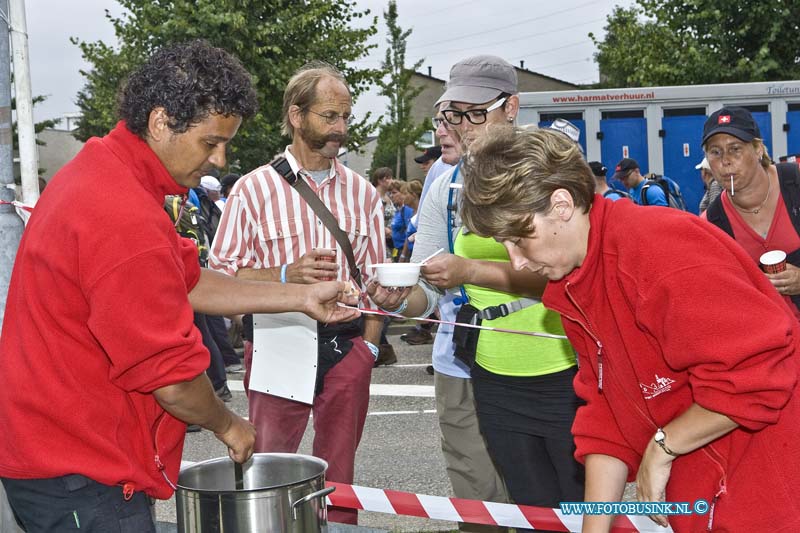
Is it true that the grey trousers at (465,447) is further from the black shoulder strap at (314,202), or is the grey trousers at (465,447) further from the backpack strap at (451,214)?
the black shoulder strap at (314,202)

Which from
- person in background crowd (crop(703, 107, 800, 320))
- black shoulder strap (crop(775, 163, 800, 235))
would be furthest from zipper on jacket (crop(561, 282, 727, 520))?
black shoulder strap (crop(775, 163, 800, 235))

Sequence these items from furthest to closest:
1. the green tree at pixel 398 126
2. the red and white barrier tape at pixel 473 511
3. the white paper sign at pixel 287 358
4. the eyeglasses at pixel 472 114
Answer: the green tree at pixel 398 126 → the white paper sign at pixel 287 358 → the eyeglasses at pixel 472 114 → the red and white barrier tape at pixel 473 511

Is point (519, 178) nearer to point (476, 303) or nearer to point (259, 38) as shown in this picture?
point (476, 303)

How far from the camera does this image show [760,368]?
6.57 ft

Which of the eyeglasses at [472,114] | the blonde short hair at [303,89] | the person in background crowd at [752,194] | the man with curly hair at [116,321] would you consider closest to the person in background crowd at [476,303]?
the eyeglasses at [472,114]

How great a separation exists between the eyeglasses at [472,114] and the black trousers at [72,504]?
6.74ft

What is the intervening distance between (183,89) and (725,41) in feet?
71.3

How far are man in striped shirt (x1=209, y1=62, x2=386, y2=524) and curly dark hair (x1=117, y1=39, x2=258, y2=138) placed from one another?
1.62m

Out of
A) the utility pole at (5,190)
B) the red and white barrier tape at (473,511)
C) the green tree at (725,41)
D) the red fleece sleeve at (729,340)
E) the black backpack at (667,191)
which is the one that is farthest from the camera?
the green tree at (725,41)

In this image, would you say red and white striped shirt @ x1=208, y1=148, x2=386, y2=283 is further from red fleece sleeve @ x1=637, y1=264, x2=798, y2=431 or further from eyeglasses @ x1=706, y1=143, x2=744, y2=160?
red fleece sleeve @ x1=637, y1=264, x2=798, y2=431

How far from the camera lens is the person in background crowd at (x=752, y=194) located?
4438 mm

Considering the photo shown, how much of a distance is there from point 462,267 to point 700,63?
2029cm

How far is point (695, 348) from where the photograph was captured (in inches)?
79.5

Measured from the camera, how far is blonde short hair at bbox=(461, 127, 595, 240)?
2.27 m
